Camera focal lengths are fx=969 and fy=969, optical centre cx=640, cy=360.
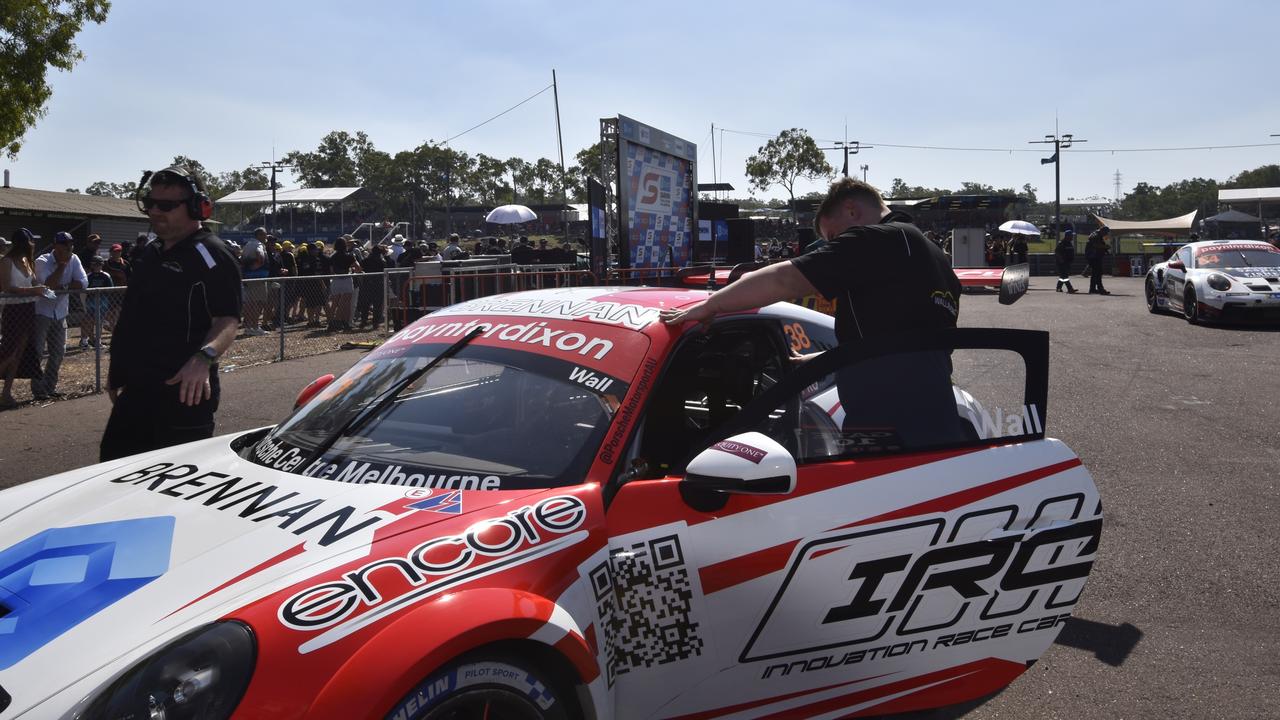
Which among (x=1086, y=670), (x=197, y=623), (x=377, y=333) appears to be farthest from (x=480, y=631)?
(x=377, y=333)

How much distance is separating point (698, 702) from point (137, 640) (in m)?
1.40

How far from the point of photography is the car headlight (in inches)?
74.5

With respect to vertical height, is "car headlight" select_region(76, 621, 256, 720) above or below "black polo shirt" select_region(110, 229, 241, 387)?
below

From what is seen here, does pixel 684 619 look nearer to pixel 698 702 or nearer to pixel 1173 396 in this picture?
pixel 698 702

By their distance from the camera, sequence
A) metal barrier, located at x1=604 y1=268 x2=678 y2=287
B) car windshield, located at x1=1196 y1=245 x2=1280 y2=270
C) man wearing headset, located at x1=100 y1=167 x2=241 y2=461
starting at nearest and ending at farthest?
man wearing headset, located at x1=100 y1=167 x2=241 y2=461 → car windshield, located at x1=1196 y1=245 x2=1280 y2=270 → metal barrier, located at x1=604 y1=268 x2=678 y2=287

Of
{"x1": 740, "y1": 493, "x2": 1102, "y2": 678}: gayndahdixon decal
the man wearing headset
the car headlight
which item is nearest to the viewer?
the car headlight

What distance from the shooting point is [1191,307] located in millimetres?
16812

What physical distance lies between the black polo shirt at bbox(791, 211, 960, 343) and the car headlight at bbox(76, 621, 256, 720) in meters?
2.14

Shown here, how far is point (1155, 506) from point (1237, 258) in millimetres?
13341

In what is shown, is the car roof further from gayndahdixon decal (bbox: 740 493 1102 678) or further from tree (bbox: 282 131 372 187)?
tree (bbox: 282 131 372 187)

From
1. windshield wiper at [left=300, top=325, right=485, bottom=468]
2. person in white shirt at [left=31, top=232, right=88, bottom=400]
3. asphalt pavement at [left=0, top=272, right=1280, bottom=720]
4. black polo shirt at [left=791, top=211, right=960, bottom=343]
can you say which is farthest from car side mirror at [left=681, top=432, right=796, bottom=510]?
person in white shirt at [left=31, top=232, right=88, bottom=400]

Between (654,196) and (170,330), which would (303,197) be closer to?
(654,196)

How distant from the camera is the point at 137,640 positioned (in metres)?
2.02

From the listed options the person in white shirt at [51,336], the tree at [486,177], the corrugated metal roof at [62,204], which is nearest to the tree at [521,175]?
the tree at [486,177]
